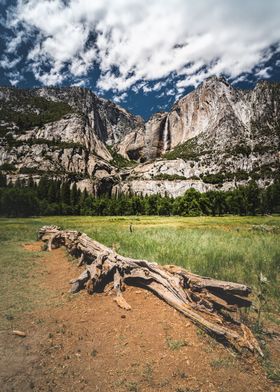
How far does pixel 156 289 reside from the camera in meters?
9.23

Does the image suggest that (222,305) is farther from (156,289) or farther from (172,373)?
(172,373)

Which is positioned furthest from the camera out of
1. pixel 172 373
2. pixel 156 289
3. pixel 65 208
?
pixel 65 208

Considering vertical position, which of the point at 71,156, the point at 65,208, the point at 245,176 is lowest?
the point at 65,208

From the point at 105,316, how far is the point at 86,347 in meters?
1.65

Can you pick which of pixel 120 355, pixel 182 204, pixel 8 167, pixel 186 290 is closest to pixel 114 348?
pixel 120 355

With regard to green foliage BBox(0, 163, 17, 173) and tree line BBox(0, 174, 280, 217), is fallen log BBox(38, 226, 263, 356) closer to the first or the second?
tree line BBox(0, 174, 280, 217)

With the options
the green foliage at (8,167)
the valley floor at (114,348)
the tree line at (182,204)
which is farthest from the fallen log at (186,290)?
the green foliage at (8,167)

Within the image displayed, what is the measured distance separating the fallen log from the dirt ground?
29 cm

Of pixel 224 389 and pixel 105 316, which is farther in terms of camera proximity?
pixel 105 316

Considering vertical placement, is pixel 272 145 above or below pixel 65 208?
above

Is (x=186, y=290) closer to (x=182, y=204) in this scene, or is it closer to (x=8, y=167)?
(x=182, y=204)

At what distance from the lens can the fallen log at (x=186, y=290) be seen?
7037 millimetres

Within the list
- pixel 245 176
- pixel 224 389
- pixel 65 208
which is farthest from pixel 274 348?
pixel 245 176

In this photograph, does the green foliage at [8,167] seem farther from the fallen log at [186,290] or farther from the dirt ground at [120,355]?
the dirt ground at [120,355]
